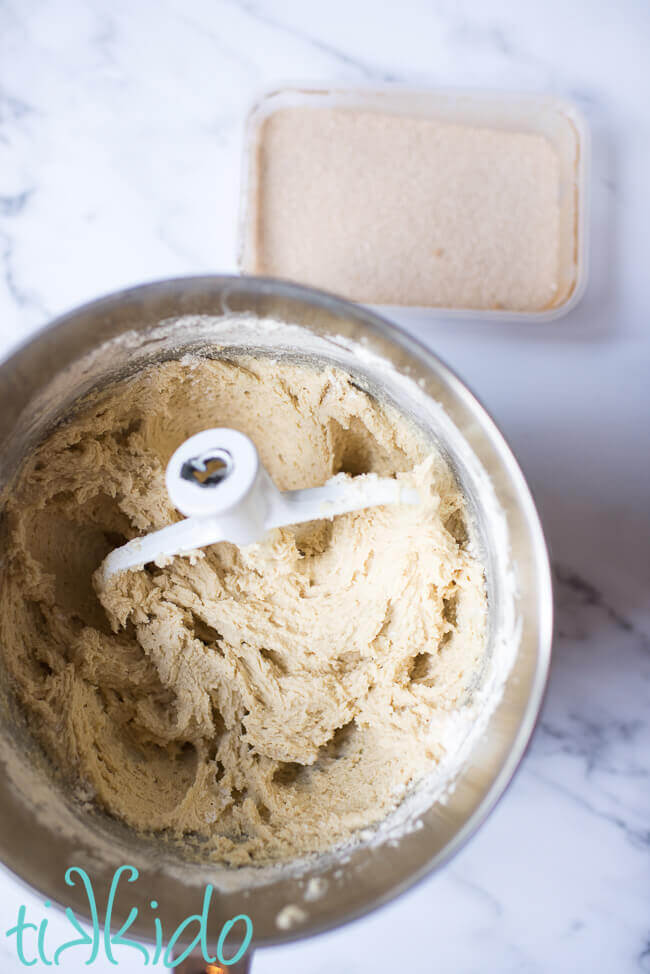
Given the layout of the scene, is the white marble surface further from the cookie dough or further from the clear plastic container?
the cookie dough

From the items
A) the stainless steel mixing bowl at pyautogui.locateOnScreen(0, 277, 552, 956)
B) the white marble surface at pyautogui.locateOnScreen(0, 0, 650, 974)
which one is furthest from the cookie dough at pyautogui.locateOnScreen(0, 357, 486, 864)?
the white marble surface at pyautogui.locateOnScreen(0, 0, 650, 974)

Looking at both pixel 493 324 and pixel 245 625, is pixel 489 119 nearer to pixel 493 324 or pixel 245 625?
pixel 493 324

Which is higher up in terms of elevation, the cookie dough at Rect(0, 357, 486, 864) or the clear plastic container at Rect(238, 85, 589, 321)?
the clear plastic container at Rect(238, 85, 589, 321)

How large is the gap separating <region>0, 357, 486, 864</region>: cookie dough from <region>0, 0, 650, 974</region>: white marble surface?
0.33 metres

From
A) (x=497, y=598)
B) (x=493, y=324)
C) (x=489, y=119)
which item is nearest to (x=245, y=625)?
(x=497, y=598)

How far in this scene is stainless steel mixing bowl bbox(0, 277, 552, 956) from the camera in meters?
0.57

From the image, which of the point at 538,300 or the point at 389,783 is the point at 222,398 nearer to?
the point at 389,783

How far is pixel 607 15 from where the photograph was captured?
3.67 ft

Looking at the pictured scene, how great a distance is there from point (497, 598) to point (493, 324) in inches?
20.6

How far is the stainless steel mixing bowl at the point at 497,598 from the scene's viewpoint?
0.57 metres

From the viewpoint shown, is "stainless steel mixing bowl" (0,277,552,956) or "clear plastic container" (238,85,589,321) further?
"clear plastic container" (238,85,589,321)

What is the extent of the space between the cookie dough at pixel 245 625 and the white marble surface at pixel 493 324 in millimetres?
326

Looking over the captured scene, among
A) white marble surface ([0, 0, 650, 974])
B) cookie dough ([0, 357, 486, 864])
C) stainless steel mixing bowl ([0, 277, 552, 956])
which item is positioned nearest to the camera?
stainless steel mixing bowl ([0, 277, 552, 956])

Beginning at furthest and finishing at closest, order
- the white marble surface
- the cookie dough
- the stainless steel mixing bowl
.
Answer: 1. the white marble surface
2. the cookie dough
3. the stainless steel mixing bowl
